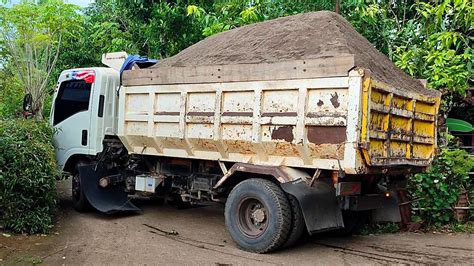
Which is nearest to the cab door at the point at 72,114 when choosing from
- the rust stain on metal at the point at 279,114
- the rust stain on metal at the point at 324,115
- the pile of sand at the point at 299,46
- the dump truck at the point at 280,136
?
the dump truck at the point at 280,136

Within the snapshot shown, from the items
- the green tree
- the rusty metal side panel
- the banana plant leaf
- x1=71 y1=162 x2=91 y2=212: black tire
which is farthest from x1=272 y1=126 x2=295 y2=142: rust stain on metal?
the green tree

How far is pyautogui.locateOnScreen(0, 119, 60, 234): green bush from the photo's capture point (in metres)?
5.99

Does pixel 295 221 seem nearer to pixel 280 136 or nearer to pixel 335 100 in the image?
pixel 280 136

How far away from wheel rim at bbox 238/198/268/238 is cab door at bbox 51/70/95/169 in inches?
134

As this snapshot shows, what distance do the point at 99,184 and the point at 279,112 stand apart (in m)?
3.72

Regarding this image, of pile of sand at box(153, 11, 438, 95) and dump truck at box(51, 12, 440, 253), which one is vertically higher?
pile of sand at box(153, 11, 438, 95)

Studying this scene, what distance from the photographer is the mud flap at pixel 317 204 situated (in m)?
5.30

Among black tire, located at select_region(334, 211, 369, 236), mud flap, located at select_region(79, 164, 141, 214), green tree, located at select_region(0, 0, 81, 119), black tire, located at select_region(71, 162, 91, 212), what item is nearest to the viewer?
black tire, located at select_region(334, 211, 369, 236)

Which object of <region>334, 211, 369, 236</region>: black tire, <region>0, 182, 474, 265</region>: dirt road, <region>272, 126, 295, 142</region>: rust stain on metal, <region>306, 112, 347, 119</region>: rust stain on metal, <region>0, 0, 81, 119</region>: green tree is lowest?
<region>0, 182, 474, 265</region>: dirt road

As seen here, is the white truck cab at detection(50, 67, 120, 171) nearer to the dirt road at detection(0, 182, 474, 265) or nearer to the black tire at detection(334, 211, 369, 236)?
the dirt road at detection(0, 182, 474, 265)

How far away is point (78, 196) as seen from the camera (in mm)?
7996

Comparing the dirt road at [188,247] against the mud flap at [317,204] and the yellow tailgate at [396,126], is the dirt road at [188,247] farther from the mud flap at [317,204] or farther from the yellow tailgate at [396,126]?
the yellow tailgate at [396,126]

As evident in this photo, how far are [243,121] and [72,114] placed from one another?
3811 millimetres

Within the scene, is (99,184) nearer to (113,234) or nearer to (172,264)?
(113,234)
